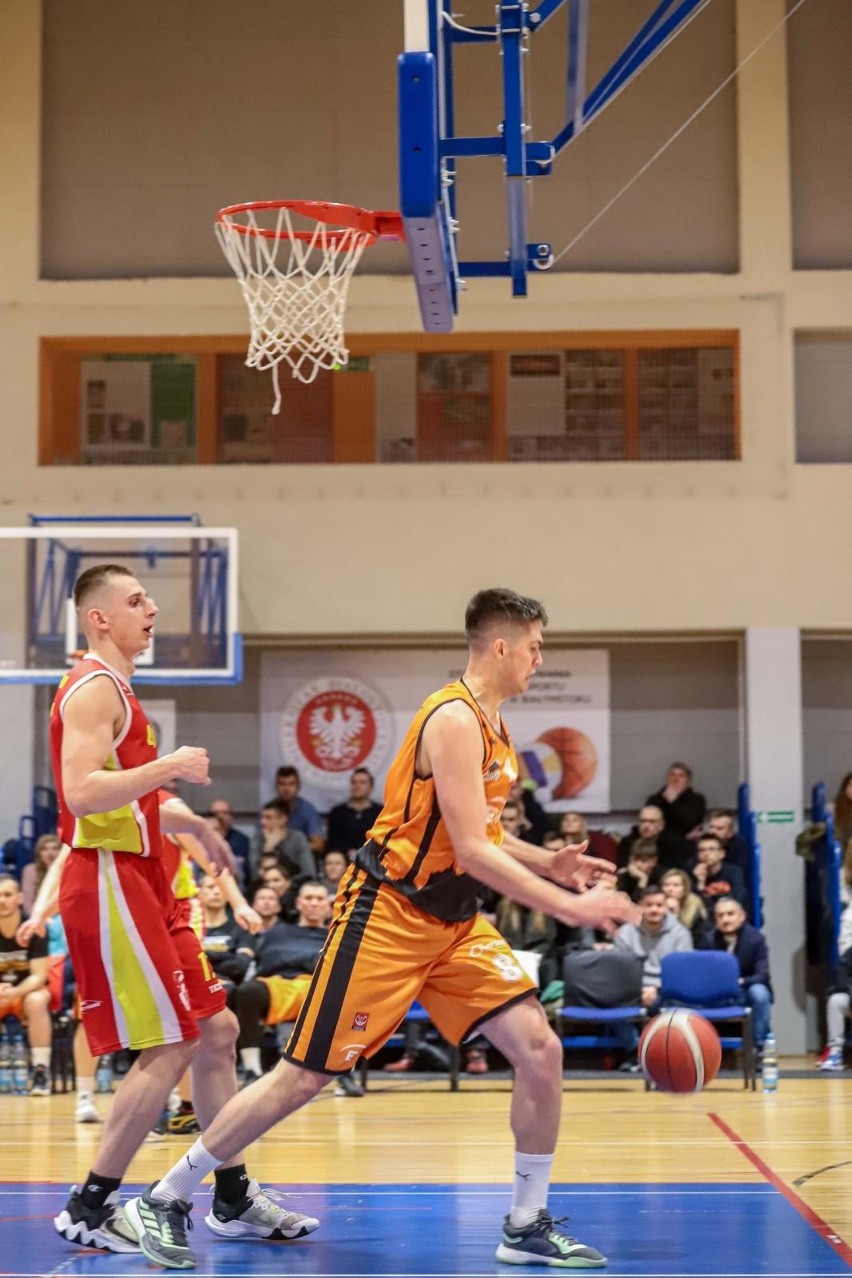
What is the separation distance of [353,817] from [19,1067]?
4083mm

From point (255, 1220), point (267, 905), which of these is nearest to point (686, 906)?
point (267, 905)

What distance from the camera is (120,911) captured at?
17.1 ft

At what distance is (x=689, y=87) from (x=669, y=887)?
788 cm

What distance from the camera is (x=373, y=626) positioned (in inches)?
594

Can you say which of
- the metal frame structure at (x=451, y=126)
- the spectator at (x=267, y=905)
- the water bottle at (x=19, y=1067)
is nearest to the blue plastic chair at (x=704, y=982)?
the spectator at (x=267, y=905)

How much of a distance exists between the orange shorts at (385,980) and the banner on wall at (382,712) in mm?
10393

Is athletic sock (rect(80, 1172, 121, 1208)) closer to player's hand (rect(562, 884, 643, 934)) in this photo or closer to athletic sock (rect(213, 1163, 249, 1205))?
athletic sock (rect(213, 1163, 249, 1205))

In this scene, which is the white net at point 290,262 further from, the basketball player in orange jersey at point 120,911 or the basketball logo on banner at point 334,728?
the basketball player in orange jersey at point 120,911

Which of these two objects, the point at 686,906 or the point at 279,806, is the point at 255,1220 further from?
the point at 279,806

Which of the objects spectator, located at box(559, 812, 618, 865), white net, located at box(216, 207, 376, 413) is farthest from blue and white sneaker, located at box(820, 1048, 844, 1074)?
white net, located at box(216, 207, 376, 413)

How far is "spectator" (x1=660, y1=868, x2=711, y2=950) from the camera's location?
41.6 feet

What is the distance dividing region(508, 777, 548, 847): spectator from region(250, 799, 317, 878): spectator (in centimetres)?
187

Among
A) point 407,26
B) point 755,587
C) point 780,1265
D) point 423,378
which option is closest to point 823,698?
point 755,587

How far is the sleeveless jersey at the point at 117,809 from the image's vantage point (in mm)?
5277
